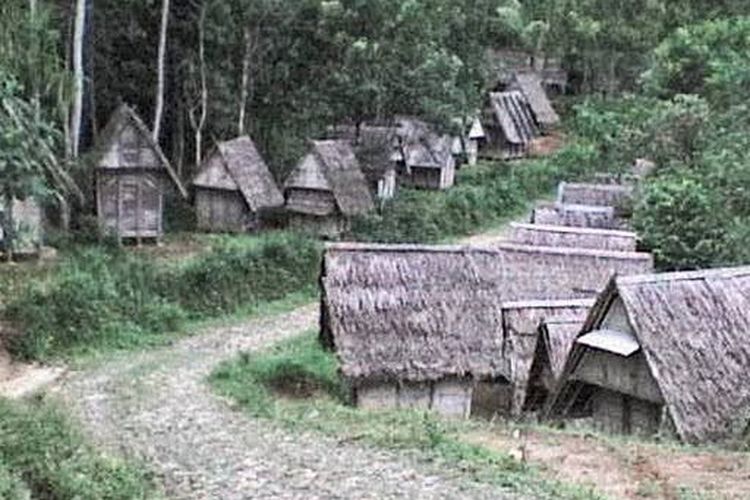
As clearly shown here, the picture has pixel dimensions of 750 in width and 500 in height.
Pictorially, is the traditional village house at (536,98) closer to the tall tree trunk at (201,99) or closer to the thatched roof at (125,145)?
the tall tree trunk at (201,99)

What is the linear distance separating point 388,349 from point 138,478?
796 centimetres

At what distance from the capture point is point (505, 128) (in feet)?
165

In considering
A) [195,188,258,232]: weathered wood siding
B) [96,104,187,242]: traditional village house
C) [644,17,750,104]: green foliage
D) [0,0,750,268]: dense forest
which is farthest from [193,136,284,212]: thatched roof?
[644,17,750,104]: green foliage

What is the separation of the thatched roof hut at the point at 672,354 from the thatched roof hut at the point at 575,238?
9.36 meters

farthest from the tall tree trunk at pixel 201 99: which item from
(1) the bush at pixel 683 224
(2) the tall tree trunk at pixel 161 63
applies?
(1) the bush at pixel 683 224

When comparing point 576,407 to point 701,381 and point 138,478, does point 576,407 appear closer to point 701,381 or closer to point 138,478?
point 701,381

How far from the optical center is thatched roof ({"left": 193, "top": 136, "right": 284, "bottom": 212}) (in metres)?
33.4

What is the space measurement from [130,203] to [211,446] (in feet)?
47.8

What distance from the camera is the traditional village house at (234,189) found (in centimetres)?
3350

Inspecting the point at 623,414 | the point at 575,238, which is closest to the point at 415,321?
the point at 623,414

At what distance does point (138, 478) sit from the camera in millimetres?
14914

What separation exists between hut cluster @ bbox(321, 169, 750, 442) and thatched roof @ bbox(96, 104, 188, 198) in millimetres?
8100

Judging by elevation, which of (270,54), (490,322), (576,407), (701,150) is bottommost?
(576,407)

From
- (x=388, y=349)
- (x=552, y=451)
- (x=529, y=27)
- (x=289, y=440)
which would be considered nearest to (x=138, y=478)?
(x=289, y=440)
